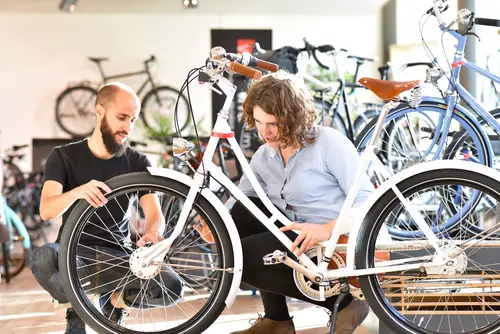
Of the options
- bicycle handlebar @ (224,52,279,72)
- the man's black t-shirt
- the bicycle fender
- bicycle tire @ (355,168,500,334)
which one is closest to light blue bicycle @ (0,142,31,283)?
the man's black t-shirt

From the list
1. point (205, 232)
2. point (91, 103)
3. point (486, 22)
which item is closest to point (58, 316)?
point (205, 232)

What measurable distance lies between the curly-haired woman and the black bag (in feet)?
6.90

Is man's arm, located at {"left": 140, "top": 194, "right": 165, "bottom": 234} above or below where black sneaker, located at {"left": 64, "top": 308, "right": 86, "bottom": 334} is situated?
above

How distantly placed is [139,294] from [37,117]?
676 centimetres

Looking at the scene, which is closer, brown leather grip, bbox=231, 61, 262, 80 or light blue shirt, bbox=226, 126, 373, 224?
brown leather grip, bbox=231, 61, 262, 80

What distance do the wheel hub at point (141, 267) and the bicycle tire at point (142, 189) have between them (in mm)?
196

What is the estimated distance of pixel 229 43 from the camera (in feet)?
29.2

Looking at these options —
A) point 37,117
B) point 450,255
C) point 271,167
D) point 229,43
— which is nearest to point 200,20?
point 229,43

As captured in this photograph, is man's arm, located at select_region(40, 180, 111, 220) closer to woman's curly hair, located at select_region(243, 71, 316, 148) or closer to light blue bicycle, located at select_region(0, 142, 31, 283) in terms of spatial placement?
woman's curly hair, located at select_region(243, 71, 316, 148)

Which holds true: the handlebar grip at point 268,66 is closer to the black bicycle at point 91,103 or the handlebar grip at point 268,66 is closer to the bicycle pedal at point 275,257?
the bicycle pedal at point 275,257

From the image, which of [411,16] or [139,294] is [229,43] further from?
[139,294]

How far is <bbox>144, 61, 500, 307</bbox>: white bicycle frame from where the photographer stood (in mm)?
2359

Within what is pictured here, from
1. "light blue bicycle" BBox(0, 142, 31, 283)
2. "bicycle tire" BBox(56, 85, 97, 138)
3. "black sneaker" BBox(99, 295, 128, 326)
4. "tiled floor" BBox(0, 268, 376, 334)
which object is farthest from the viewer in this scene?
"bicycle tire" BBox(56, 85, 97, 138)

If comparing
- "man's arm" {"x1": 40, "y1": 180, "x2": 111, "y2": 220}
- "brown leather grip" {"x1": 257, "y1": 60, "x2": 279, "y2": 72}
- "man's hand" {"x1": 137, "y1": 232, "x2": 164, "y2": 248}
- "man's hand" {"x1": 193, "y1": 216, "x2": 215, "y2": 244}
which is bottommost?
"man's hand" {"x1": 137, "y1": 232, "x2": 164, "y2": 248}
